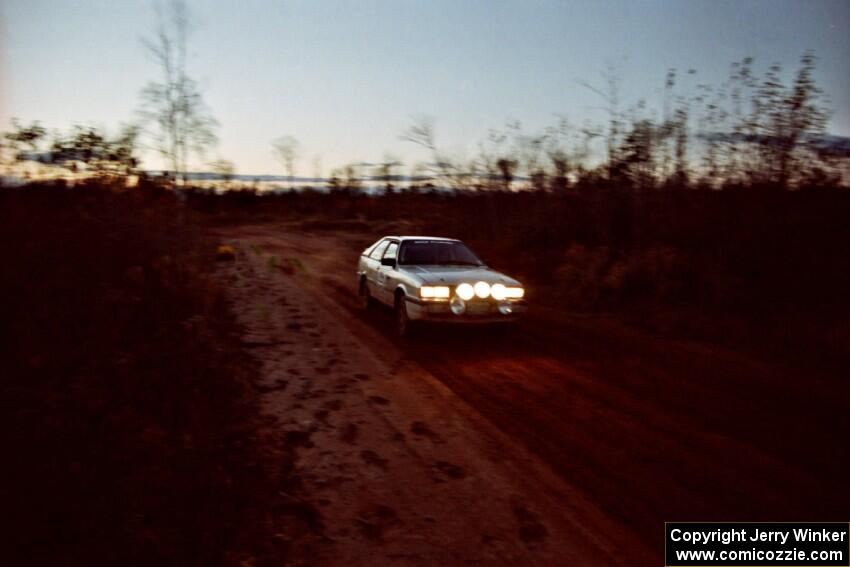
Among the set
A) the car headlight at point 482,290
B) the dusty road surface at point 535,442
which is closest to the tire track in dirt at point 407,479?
the dusty road surface at point 535,442

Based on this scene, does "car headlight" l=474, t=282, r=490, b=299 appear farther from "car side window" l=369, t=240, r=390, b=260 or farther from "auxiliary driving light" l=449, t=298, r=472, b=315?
"car side window" l=369, t=240, r=390, b=260

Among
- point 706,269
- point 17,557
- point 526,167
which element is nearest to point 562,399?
point 17,557

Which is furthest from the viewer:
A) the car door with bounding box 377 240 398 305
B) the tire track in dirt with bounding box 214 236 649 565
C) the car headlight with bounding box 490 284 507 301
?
the car door with bounding box 377 240 398 305

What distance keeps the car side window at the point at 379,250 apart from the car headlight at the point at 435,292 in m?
2.78

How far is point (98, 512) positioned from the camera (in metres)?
3.31

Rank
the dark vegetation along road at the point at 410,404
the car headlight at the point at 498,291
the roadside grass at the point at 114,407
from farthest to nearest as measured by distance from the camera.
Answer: the car headlight at the point at 498,291
the dark vegetation along road at the point at 410,404
the roadside grass at the point at 114,407

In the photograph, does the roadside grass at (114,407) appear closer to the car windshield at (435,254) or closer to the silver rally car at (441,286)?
the silver rally car at (441,286)

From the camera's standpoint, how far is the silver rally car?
318 inches

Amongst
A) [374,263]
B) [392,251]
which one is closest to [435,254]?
[392,251]

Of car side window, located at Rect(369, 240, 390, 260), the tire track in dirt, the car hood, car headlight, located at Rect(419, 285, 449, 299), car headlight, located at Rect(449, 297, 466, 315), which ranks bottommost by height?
the tire track in dirt

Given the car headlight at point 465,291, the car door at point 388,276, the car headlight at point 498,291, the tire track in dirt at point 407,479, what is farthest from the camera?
the car door at point 388,276

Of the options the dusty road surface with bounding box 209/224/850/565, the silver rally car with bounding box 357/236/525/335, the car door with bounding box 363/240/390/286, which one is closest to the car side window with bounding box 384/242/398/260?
the silver rally car with bounding box 357/236/525/335

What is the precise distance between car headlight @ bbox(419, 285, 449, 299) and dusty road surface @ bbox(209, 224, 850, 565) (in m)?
0.74

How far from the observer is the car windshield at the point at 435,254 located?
31.3 feet
